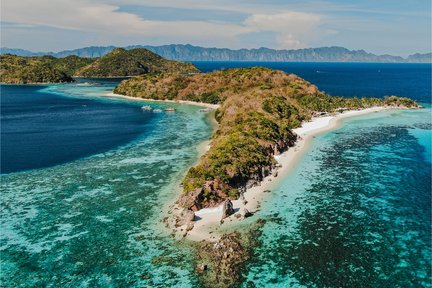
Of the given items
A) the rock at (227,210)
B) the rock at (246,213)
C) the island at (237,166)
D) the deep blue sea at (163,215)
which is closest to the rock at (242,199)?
the island at (237,166)

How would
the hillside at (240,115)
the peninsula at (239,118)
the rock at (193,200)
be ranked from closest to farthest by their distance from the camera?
1. the rock at (193,200)
2. the peninsula at (239,118)
3. the hillside at (240,115)

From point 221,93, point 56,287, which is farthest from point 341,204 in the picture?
point 221,93

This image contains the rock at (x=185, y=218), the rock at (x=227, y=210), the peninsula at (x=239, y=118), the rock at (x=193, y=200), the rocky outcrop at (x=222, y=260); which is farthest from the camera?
the peninsula at (x=239, y=118)

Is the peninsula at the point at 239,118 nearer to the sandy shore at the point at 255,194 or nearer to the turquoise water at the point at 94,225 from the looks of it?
the sandy shore at the point at 255,194

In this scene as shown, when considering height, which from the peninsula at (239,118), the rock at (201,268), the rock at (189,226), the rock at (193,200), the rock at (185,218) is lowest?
the rock at (201,268)

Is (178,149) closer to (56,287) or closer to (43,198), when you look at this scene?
(43,198)

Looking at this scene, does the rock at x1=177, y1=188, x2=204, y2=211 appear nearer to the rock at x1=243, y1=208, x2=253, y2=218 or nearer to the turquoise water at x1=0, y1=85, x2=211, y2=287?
the turquoise water at x1=0, y1=85, x2=211, y2=287

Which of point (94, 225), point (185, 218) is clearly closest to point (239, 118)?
point (185, 218)

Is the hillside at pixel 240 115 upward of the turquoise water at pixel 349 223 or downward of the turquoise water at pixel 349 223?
upward
